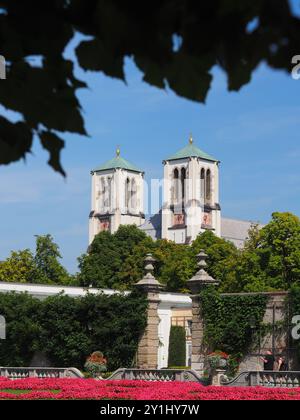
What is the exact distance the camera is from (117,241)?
7944 centimetres

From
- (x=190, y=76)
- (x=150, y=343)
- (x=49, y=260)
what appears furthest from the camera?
(x=49, y=260)

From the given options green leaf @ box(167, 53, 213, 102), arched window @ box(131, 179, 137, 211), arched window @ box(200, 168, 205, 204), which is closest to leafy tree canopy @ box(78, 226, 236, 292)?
arched window @ box(200, 168, 205, 204)

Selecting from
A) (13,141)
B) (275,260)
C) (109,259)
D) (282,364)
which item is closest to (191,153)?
(109,259)

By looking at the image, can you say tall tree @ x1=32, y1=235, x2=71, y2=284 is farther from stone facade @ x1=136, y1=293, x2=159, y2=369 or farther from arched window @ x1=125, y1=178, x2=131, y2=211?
arched window @ x1=125, y1=178, x2=131, y2=211

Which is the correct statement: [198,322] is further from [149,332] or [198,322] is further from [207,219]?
[207,219]

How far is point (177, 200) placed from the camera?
12688 cm

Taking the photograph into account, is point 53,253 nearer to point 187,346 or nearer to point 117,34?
point 187,346

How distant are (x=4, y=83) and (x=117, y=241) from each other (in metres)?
76.3

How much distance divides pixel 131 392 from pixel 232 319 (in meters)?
11.1

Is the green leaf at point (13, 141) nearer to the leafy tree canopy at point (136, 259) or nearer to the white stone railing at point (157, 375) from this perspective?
the white stone railing at point (157, 375)

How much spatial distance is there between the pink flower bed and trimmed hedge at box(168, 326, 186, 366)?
21.4m

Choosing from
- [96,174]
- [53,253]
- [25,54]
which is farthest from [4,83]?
[96,174]

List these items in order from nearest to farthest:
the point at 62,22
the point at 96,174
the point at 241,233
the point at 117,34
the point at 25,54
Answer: the point at 117,34 < the point at 62,22 < the point at 25,54 < the point at 241,233 < the point at 96,174

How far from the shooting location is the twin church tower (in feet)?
400
